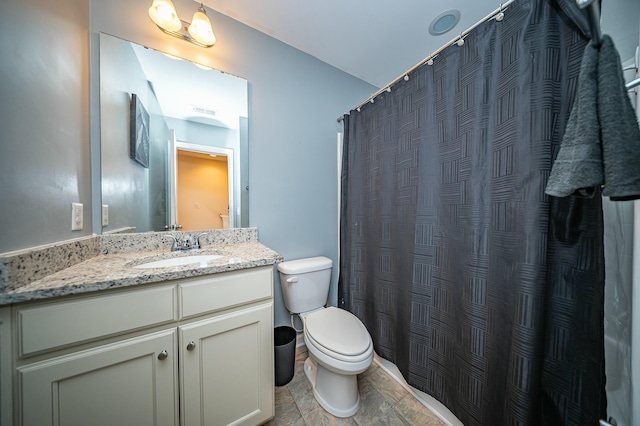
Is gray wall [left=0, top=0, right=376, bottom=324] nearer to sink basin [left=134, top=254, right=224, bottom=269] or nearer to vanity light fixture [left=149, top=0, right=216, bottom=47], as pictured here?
vanity light fixture [left=149, top=0, right=216, bottom=47]

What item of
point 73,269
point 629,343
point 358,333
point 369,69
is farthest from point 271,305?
point 369,69

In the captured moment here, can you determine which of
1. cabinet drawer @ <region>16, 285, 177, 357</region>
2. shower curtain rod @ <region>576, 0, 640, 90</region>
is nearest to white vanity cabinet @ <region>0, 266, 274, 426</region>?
cabinet drawer @ <region>16, 285, 177, 357</region>

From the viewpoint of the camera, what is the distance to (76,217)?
34.2 inches

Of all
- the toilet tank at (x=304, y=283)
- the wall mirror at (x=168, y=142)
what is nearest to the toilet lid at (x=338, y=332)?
the toilet tank at (x=304, y=283)

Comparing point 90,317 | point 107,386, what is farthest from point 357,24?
point 107,386

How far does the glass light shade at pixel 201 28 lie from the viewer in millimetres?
1131

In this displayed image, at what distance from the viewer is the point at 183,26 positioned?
1.17 meters

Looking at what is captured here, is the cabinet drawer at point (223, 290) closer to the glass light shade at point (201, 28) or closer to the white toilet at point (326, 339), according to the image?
the white toilet at point (326, 339)

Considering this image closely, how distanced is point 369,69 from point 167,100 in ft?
5.12

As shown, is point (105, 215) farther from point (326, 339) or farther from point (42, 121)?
point (326, 339)

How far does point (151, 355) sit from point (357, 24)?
6.76ft

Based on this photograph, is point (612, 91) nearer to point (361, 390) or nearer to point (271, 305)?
point (271, 305)

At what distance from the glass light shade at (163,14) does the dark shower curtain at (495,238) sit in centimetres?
130

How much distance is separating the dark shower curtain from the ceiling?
52 centimetres
